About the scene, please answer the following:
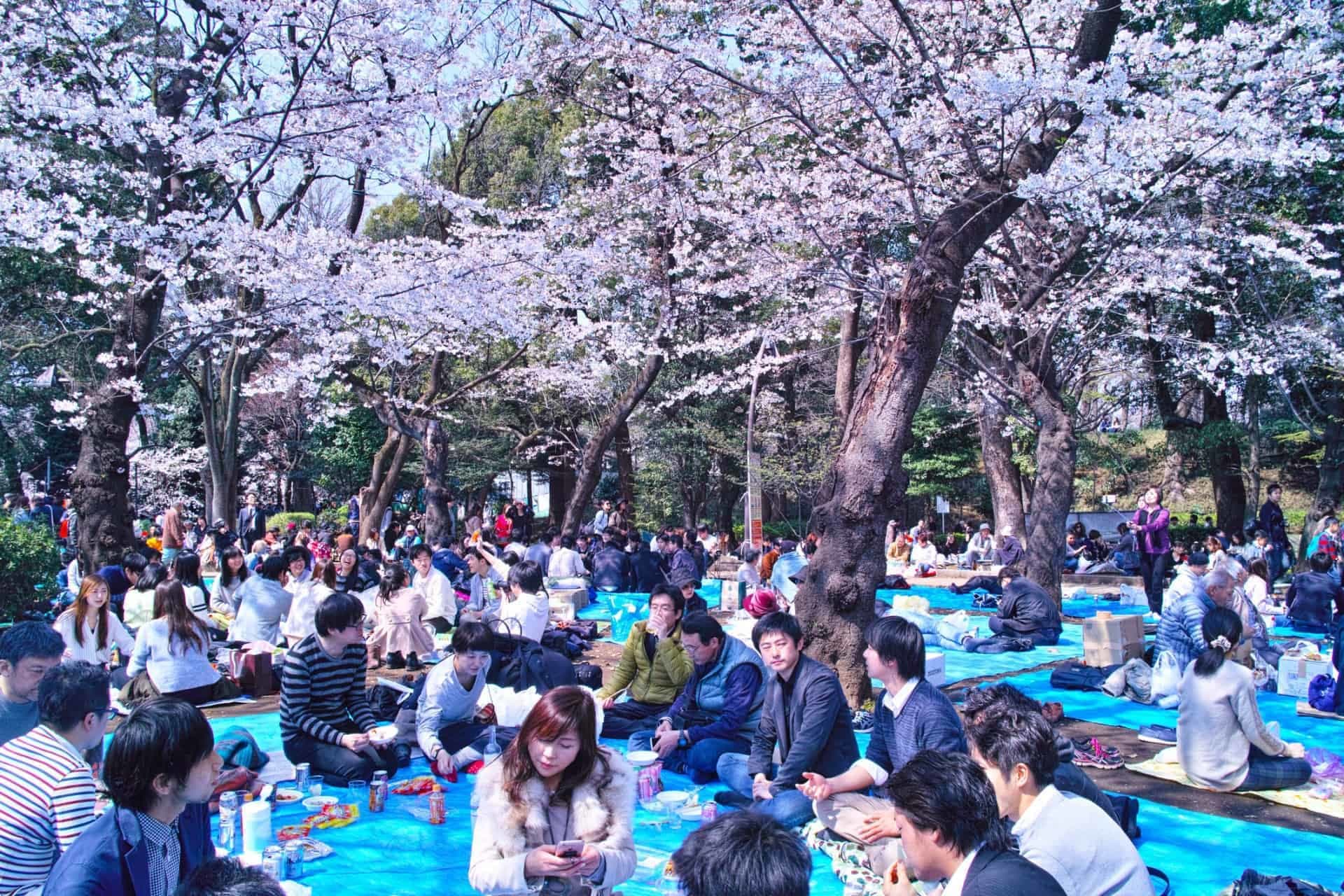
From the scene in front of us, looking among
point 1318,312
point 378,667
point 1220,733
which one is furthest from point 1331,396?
point 378,667

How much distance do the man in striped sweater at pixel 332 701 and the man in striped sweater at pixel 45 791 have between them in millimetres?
1870

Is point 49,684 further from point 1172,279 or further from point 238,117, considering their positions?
point 1172,279

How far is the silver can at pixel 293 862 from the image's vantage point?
164 inches

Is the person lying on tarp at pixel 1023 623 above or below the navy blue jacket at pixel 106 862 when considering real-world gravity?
below

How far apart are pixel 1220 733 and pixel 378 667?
693cm

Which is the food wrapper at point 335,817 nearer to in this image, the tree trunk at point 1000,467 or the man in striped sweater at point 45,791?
the man in striped sweater at point 45,791

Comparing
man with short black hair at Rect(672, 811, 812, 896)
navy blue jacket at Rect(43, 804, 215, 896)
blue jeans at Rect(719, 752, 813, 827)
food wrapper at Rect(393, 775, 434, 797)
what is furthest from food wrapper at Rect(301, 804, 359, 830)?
man with short black hair at Rect(672, 811, 812, 896)

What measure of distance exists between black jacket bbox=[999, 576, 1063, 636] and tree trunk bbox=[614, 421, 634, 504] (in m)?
13.6

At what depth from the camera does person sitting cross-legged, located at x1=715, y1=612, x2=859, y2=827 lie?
4402mm

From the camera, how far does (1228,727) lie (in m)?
5.19

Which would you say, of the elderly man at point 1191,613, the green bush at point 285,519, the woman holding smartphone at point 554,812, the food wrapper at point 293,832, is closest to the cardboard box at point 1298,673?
the elderly man at point 1191,613

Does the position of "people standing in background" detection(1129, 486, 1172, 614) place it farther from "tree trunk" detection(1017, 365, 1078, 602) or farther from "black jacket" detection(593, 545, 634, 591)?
"black jacket" detection(593, 545, 634, 591)

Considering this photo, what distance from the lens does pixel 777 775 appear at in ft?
14.8

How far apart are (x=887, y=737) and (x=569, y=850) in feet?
5.81
